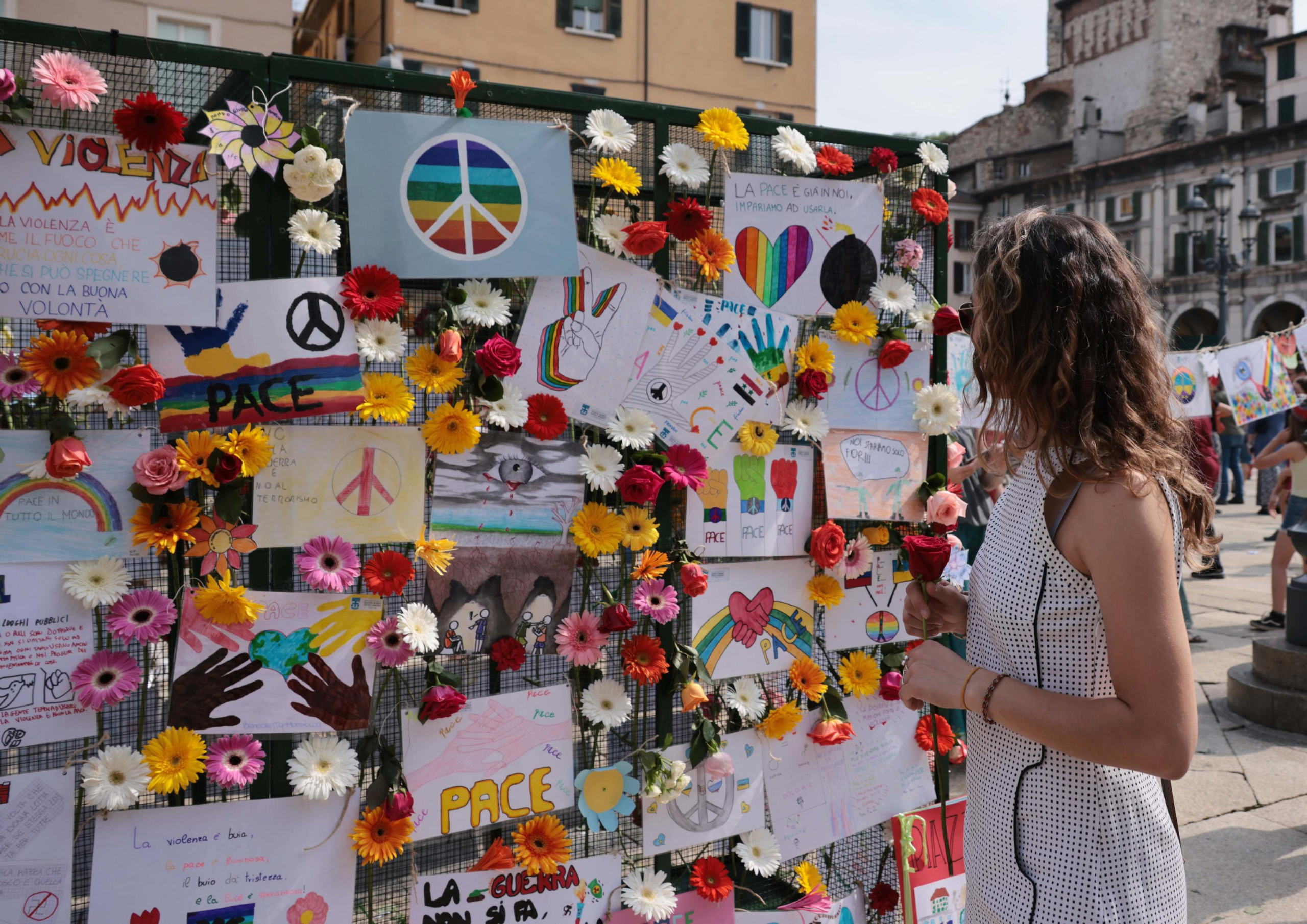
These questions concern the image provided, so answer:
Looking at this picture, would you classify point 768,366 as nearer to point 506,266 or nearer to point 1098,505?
point 506,266

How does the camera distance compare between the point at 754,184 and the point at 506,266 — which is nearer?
the point at 506,266

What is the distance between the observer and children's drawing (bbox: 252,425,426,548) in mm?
2174

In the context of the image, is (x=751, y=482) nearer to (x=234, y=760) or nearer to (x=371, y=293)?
(x=371, y=293)

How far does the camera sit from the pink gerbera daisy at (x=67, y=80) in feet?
6.26

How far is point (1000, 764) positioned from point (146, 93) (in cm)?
206

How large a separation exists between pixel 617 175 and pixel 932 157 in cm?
103

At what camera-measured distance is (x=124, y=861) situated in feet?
6.94

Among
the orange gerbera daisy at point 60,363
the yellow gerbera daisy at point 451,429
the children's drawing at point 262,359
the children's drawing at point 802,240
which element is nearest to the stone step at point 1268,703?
the children's drawing at point 802,240

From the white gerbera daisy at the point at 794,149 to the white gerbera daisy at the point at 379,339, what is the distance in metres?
1.16

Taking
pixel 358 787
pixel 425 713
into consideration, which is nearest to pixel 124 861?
pixel 358 787

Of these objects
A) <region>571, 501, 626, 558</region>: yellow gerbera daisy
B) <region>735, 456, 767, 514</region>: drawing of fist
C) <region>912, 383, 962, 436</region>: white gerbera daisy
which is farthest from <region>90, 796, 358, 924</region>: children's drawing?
<region>912, 383, 962, 436</region>: white gerbera daisy

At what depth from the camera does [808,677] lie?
9.14 feet

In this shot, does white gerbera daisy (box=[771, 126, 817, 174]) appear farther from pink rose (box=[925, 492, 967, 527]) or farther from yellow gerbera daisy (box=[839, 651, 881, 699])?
yellow gerbera daisy (box=[839, 651, 881, 699])

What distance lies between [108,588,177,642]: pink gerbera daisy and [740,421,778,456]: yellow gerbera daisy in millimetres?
1429
